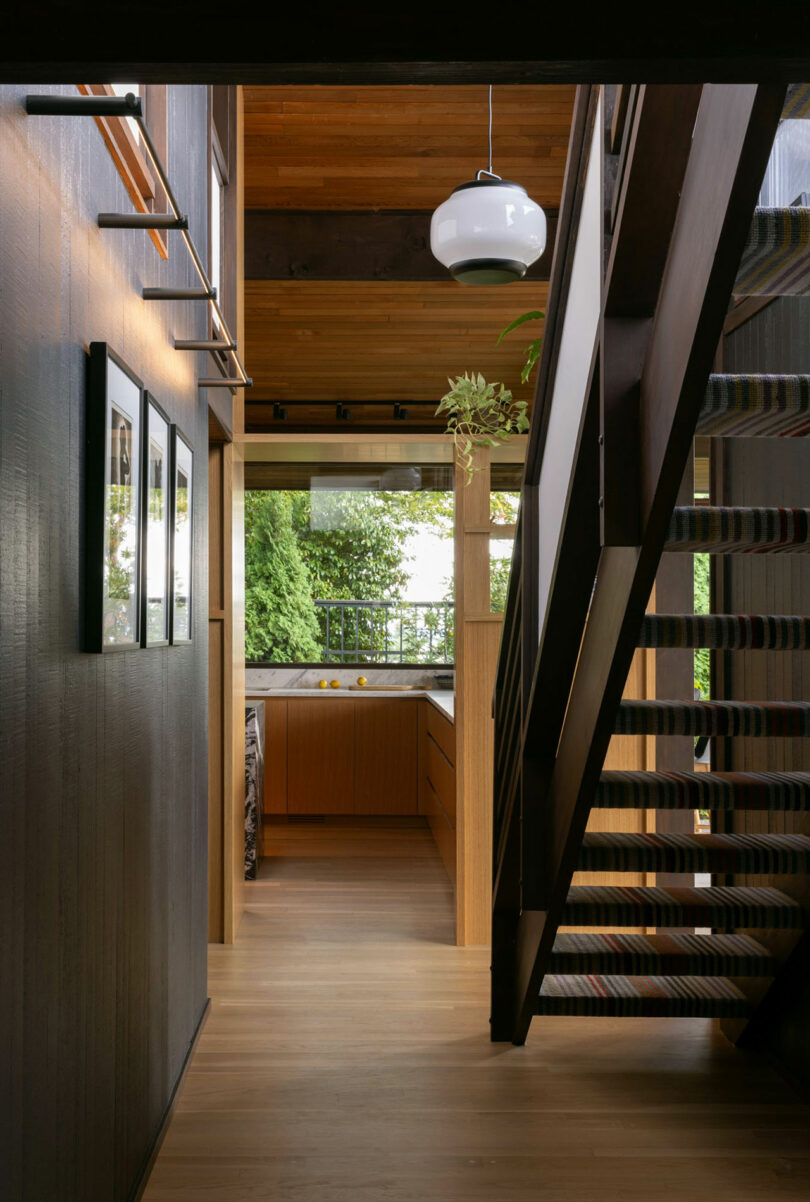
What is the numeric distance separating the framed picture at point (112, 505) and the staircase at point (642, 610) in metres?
0.88

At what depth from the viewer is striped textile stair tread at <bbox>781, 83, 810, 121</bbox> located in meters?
1.29

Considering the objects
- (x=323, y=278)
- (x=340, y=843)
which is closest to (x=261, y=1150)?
(x=340, y=843)

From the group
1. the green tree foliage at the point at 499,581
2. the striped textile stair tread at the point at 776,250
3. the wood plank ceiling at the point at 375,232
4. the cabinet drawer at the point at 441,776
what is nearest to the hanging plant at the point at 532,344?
the green tree foliage at the point at 499,581

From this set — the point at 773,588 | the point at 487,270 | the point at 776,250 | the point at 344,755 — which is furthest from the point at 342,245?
the point at 776,250

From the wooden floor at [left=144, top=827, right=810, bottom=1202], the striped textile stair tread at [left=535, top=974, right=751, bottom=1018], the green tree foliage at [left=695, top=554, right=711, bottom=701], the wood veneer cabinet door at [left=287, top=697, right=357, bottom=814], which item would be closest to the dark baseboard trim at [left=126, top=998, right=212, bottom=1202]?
the wooden floor at [left=144, top=827, right=810, bottom=1202]

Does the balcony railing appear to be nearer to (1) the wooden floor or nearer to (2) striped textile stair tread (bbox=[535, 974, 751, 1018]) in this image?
(1) the wooden floor

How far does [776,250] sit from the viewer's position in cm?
146

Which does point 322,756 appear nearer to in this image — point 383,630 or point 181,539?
point 383,630

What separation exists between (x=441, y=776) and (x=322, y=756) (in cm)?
130

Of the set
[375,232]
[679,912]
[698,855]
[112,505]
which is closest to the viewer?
[112,505]

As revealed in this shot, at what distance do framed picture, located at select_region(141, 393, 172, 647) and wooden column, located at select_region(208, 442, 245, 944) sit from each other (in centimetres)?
181

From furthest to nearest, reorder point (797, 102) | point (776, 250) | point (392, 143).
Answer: point (392, 143) < point (776, 250) < point (797, 102)

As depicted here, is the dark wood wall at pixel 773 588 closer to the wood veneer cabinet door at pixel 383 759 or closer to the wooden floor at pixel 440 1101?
the wooden floor at pixel 440 1101

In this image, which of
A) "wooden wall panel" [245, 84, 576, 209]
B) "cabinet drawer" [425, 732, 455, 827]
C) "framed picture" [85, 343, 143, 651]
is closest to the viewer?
"framed picture" [85, 343, 143, 651]
